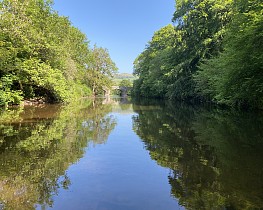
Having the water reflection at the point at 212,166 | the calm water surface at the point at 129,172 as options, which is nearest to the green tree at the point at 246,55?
the water reflection at the point at 212,166

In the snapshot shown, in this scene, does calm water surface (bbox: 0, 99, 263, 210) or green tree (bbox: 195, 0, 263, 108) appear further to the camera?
green tree (bbox: 195, 0, 263, 108)

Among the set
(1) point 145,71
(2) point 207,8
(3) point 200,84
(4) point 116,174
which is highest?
(2) point 207,8

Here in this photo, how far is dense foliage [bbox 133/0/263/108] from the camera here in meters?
15.7

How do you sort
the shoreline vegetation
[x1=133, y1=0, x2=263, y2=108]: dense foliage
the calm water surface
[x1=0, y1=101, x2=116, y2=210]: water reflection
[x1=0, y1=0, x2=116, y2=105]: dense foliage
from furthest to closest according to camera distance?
[x1=0, y1=0, x2=116, y2=105]: dense foliage < the shoreline vegetation < [x1=133, y1=0, x2=263, y2=108]: dense foliage < [x1=0, y1=101, x2=116, y2=210]: water reflection < the calm water surface

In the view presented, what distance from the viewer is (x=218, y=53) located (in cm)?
2952

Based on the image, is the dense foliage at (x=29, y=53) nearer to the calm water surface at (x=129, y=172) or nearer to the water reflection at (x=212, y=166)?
the calm water surface at (x=129, y=172)

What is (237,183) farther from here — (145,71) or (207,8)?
(145,71)

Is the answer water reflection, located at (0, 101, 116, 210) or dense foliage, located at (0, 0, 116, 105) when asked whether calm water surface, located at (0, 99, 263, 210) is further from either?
dense foliage, located at (0, 0, 116, 105)

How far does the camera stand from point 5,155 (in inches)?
261

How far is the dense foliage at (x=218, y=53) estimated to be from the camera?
51.5 ft

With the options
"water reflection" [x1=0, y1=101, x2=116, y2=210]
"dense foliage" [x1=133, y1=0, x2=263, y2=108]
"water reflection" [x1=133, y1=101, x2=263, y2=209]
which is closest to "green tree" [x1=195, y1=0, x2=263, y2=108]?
"dense foliage" [x1=133, y1=0, x2=263, y2=108]

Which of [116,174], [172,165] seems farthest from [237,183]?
[116,174]

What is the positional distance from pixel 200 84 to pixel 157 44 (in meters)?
29.1

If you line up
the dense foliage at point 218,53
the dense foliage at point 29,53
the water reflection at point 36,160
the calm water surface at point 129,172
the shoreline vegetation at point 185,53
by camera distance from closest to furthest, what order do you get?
the calm water surface at point 129,172 < the water reflection at point 36,160 < the dense foliage at point 218,53 < the shoreline vegetation at point 185,53 < the dense foliage at point 29,53
